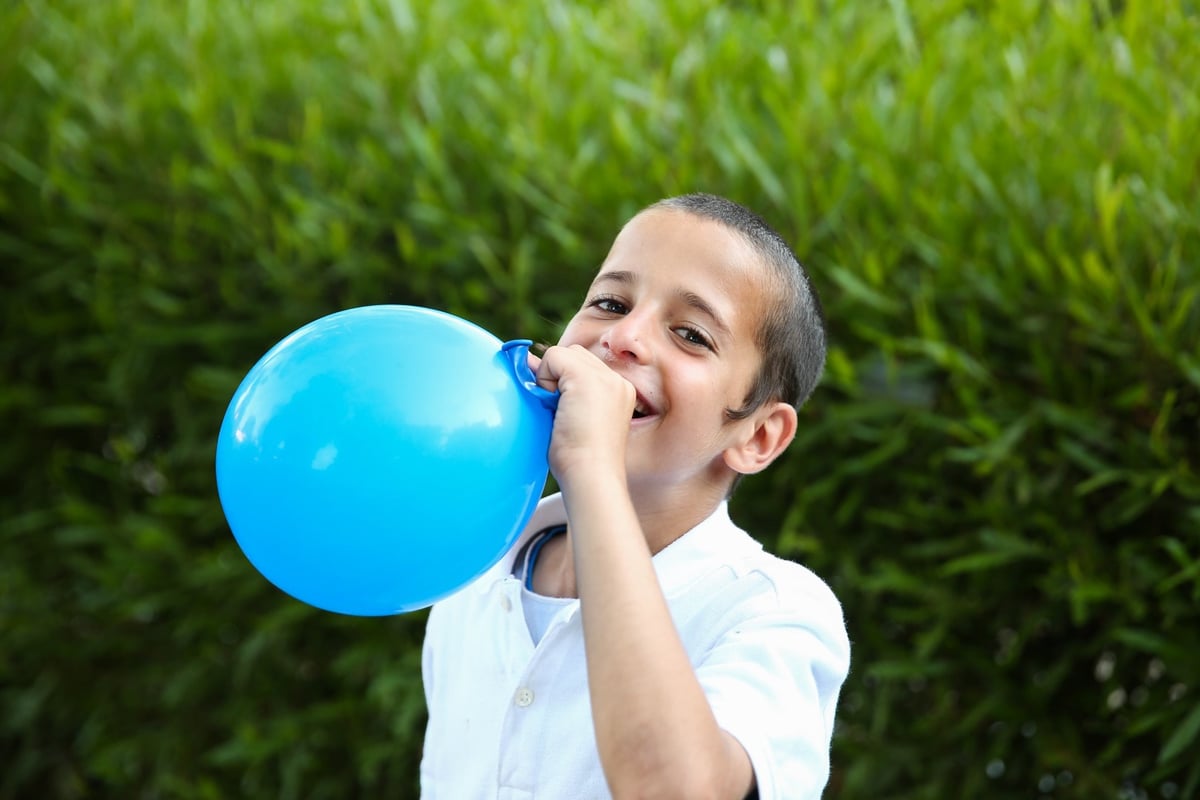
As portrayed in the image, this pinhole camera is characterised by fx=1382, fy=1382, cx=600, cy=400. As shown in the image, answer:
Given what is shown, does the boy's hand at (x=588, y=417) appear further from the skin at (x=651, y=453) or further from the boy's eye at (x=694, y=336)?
the boy's eye at (x=694, y=336)

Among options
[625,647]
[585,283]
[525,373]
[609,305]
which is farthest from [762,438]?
[585,283]

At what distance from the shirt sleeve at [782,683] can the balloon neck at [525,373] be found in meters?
0.37

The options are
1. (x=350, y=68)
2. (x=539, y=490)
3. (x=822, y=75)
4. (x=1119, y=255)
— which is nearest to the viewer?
(x=539, y=490)

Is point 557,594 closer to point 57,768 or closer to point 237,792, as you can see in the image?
point 237,792

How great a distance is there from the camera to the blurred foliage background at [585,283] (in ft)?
9.92

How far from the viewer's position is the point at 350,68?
3.96m

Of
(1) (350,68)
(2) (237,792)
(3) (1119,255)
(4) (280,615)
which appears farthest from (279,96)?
(3) (1119,255)

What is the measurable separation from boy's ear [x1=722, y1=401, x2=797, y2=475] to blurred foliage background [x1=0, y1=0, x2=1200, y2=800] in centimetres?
101

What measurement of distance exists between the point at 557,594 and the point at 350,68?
7.80ft

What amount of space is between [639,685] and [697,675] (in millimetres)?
173

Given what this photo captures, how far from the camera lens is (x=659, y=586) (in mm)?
1577

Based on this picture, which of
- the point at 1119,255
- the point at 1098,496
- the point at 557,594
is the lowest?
the point at 1098,496

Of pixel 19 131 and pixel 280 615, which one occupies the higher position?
pixel 19 131

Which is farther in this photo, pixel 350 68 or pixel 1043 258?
pixel 350 68
